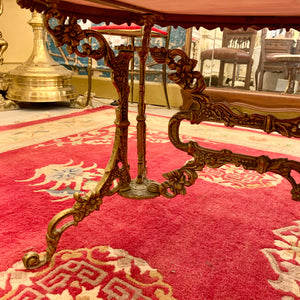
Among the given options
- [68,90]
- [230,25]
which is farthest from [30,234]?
[68,90]

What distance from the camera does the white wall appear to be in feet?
11.2

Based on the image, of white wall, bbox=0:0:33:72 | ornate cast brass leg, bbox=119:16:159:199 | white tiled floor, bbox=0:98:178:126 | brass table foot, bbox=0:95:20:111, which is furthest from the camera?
white wall, bbox=0:0:33:72

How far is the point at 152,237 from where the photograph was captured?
98cm

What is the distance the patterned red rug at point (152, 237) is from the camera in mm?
768

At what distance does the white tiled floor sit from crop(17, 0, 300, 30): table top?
5.68 ft

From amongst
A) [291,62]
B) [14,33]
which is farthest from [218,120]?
[14,33]

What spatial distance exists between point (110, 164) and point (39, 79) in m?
2.23

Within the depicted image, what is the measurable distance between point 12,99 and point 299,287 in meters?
2.86

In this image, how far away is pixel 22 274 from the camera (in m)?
0.79

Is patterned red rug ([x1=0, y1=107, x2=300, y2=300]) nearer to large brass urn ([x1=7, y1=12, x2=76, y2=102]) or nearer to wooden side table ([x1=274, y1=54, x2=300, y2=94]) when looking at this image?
large brass urn ([x1=7, y1=12, x2=76, y2=102])

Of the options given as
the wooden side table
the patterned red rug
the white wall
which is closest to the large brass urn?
the white wall

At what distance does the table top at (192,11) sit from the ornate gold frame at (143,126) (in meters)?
0.06

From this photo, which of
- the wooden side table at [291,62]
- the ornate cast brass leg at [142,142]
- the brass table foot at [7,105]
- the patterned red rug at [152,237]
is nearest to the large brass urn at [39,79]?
the brass table foot at [7,105]

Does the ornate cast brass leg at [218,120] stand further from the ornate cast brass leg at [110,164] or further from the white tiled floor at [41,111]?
the white tiled floor at [41,111]
